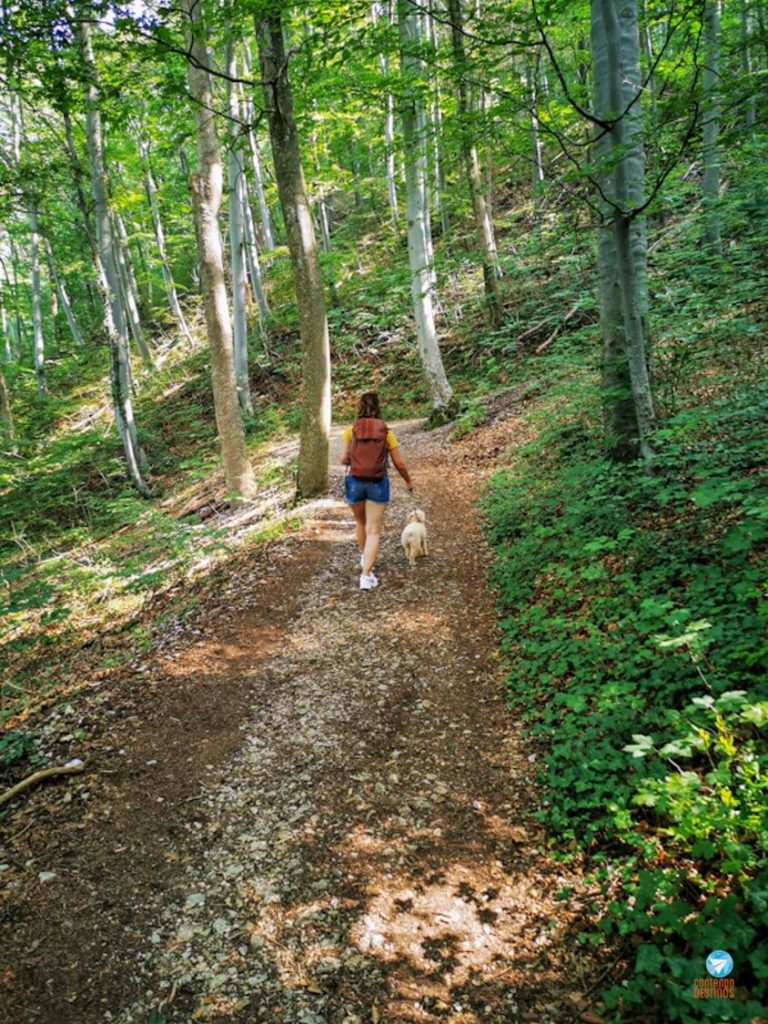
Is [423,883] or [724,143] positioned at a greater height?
[724,143]

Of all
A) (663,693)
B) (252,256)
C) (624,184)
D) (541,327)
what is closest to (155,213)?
(252,256)

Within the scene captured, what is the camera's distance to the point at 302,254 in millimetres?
8375

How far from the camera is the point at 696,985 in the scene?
1978 mm

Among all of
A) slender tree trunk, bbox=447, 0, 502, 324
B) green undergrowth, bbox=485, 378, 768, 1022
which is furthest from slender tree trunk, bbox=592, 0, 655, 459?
slender tree trunk, bbox=447, 0, 502, 324

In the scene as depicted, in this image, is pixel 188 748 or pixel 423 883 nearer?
pixel 423 883

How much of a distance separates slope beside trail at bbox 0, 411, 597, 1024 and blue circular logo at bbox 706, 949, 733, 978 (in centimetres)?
57

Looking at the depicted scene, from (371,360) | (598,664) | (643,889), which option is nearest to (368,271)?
(371,360)

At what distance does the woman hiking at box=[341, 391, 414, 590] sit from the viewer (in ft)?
20.2

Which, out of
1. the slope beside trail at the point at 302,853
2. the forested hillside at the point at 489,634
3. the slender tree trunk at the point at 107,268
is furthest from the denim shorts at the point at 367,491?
the slender tree trunk at the point at 107,268

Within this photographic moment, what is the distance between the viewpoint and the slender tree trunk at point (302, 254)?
7574mm

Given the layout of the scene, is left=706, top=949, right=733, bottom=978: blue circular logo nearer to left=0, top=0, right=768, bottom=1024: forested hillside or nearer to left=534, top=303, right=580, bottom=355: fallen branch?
left=0, top=0, right=768, bottom=1024: forested hillside

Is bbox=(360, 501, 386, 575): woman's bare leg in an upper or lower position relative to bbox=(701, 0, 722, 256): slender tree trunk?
lower

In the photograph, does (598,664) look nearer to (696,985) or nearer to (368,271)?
(696,985)

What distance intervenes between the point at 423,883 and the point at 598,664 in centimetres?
183
